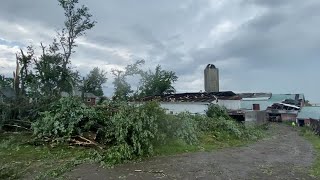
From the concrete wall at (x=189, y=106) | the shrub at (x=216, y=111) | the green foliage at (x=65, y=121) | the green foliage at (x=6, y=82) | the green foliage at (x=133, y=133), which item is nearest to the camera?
the green foliage at (x=133, y=133)

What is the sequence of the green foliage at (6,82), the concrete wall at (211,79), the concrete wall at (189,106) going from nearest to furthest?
1. the green foliage at (6,82)
2. the concrete wall at (189,106)
3. the concrete wall at (211,79)

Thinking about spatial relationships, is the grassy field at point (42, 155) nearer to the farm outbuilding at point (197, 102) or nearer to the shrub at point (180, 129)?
the shrub at point (180, 129)

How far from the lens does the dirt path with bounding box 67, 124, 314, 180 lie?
8391mm

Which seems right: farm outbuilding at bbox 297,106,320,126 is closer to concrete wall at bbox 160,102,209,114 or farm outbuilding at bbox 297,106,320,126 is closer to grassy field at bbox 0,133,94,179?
concrete wall at bbox 160,102,209,114

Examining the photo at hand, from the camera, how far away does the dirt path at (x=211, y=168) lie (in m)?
8.39

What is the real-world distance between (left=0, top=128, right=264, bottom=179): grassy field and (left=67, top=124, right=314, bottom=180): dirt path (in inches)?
22.9

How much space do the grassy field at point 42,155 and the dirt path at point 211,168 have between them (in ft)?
1.91

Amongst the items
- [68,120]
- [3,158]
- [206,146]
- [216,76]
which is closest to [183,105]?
[216,76]

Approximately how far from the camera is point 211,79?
4425cm

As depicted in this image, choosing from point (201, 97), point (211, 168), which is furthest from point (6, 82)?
point (201, 97)

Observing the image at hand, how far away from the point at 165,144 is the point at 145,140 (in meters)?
1.53

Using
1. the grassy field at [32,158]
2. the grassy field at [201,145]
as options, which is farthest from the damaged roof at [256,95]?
the grassy field at [32,158]

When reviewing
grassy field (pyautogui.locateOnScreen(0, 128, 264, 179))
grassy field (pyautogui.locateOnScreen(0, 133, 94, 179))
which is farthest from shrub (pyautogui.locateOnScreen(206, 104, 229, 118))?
grassy field (pyautogui.locateOnScreen(0, 133, 94, 179))

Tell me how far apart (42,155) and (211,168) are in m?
5.13
